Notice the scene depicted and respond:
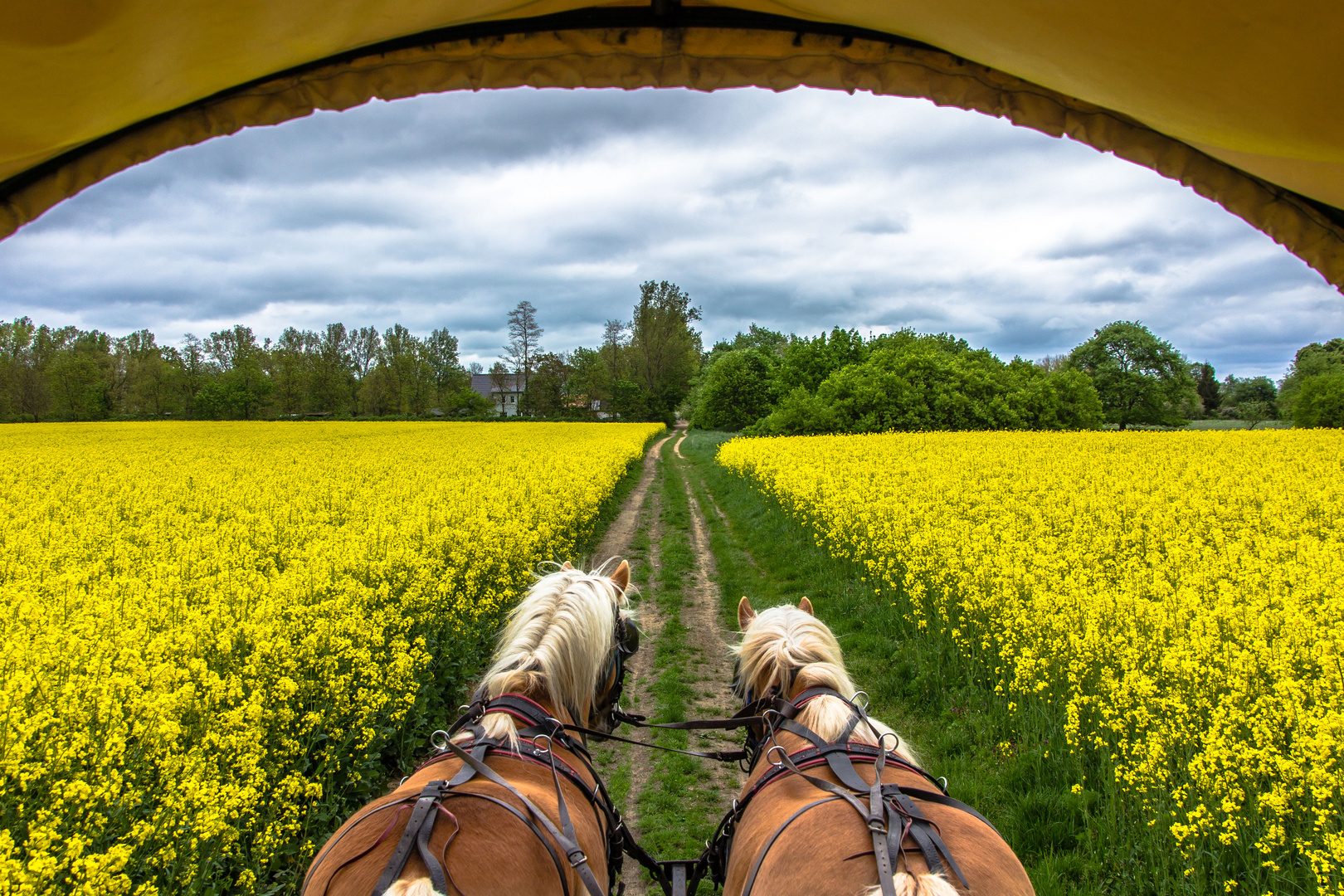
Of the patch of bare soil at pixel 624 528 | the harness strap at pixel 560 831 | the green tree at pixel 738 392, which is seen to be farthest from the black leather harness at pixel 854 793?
the green tree at pixel 738 392

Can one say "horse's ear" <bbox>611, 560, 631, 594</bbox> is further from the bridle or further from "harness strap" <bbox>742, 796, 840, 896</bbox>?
"harness strap" <bbox>742, 796, 840, 896</bbox>

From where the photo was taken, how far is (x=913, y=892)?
1.53 meters

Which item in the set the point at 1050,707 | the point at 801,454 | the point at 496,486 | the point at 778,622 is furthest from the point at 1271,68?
the point at 801,454

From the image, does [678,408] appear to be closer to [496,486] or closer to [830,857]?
[496,486]

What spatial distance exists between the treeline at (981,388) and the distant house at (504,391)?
132ft

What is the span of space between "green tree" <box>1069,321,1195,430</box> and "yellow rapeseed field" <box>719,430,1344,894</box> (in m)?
41.7

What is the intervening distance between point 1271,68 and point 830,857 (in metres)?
2.12

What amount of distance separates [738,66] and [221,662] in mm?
4672

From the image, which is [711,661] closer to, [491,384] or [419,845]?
[419,845]

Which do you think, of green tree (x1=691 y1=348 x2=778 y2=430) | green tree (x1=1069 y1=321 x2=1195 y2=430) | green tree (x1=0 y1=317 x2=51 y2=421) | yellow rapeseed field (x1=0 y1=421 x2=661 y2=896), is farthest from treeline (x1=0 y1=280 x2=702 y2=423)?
yellow rapeseed field (x1=0 y1=421 x2=661 y2=896)

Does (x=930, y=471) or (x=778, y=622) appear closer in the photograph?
(x=778, y=622)

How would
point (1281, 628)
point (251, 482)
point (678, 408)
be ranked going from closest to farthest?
point (1281, 628), point (251, 482), point (678, 408)

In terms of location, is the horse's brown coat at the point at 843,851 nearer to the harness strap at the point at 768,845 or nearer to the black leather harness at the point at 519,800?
the harness strap at the point at 768,845

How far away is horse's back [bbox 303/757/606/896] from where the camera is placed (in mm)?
1728
